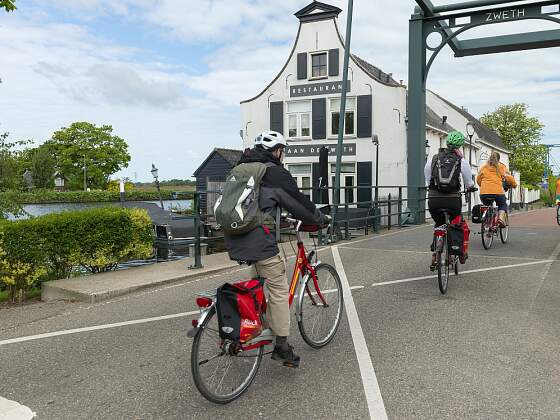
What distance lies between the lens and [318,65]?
25.9m

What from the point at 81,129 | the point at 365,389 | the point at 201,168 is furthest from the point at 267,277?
the point at 81,129

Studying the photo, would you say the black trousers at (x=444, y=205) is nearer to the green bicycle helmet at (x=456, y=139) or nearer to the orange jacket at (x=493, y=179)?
the green bicycle helmet at (x=456, y=139)

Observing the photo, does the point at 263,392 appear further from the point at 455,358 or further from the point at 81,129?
the point at 81,129

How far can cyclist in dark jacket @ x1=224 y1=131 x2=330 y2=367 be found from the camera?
3.63 meters

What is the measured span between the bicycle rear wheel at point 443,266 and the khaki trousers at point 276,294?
3.02 m

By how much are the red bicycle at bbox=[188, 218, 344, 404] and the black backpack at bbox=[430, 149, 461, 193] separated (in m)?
2.60

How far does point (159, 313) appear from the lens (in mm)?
5844

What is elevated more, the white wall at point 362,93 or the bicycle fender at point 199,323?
the white wall at point 362,93

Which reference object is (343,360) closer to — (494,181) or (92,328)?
(92,328)

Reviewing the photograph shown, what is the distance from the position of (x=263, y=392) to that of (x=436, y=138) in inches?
1050

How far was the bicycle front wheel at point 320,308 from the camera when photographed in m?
4.19

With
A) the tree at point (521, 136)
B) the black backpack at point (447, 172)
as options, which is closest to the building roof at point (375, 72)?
the black backpack at point (447, 172)

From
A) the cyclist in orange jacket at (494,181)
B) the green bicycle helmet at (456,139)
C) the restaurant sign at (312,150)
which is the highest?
the restaurant sign at (312,150)

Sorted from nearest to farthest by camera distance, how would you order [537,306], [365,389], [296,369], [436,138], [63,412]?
1. [63,412]
2. [365,389]
3. [296,369]
4. [537,306]
5. [436,138]
